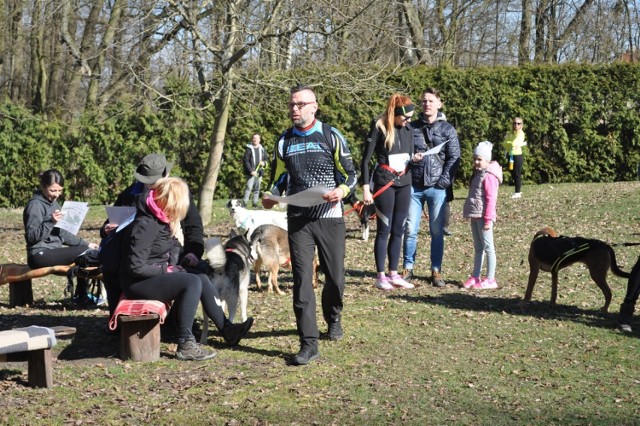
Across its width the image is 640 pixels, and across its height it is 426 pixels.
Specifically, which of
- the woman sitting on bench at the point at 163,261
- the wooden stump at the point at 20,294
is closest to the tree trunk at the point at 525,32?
the wooden stump at the point at 20,294

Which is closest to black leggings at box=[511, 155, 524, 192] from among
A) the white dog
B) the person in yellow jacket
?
the person in yellow jacket

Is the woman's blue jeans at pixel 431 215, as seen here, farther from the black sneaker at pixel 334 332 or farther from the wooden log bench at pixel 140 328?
the wooden log bench at pixel 140 328

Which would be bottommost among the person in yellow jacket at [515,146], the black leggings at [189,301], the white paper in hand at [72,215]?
the black leggings at [189,301]

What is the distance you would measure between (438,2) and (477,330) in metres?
24.0

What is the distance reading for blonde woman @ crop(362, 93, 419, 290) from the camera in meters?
9.23

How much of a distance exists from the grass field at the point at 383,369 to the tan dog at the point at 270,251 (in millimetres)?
243

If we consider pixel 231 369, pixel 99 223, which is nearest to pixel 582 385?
pixel 231 369

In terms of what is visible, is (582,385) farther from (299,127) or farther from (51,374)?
(51,374)

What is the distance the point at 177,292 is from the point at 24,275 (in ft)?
9.79

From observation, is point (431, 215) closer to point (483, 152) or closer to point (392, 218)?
point (392, 218)

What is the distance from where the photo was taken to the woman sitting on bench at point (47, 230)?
28.5 feet

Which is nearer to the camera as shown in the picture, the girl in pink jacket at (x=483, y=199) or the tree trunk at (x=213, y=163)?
the girl in pink jacket at (x=483, y=199)

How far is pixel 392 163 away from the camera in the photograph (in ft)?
30.4

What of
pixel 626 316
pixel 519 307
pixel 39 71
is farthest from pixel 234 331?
pixel 39 71
